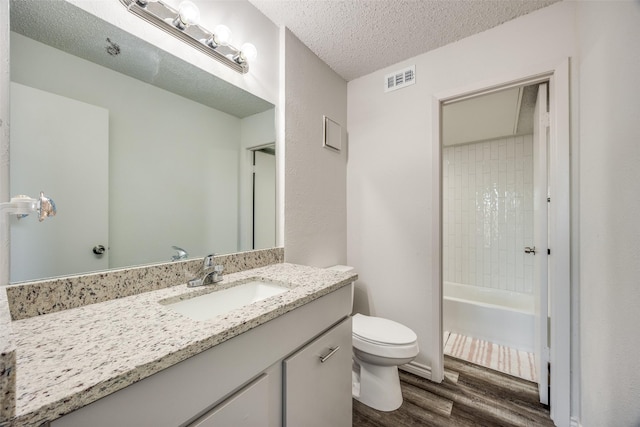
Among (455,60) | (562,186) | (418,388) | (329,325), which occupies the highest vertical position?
(455,60)

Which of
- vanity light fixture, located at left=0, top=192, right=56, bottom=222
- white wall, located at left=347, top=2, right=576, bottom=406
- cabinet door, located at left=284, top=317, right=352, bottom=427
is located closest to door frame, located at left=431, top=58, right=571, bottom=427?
white wall, located at left=347, top=2, right=576, bottom=406

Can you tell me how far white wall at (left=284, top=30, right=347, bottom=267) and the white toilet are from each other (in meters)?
0.59

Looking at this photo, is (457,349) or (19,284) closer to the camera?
(19,284)

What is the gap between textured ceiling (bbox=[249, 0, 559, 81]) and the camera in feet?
4.72

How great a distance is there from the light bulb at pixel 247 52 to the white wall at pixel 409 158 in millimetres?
1068

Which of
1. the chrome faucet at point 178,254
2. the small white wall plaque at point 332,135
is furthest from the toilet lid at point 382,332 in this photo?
the small white wall plaque at point 332,135

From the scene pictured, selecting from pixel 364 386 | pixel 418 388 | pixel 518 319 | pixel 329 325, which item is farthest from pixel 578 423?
pixel 329 325

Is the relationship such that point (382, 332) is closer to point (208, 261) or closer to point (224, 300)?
point (224, 300)

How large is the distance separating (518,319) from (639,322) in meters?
1.70

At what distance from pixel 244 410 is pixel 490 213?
339 cm

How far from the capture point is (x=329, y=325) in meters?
1.08

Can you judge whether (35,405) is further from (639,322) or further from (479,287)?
(479,287)

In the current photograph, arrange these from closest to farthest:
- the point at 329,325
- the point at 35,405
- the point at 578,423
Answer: the point at 35,405
the point at 329,325
the point at 578,423

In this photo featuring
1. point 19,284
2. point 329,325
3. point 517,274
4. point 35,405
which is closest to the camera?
point 35,405
